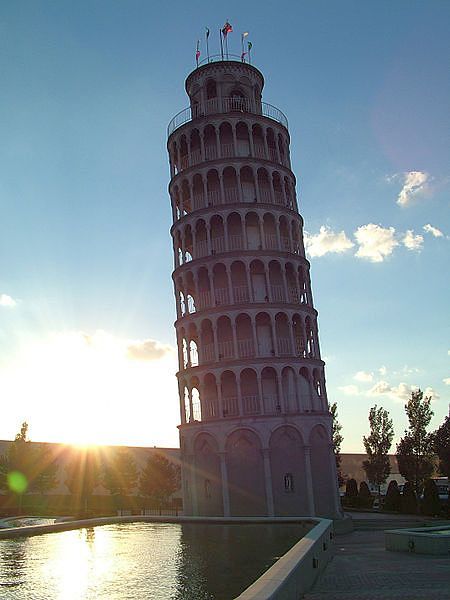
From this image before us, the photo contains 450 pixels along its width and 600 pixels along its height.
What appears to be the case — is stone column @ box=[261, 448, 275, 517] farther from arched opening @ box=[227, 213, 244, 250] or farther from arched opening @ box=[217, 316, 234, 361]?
arched opening @ box=[227, 213, 244, 250]

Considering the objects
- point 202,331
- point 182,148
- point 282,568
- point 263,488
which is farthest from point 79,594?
point 182,148

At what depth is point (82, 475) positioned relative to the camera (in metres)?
58.7

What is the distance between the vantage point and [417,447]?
5141 centimetres

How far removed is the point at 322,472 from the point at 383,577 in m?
28.8

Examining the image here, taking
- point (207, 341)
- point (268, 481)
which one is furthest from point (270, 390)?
point (268, 481)

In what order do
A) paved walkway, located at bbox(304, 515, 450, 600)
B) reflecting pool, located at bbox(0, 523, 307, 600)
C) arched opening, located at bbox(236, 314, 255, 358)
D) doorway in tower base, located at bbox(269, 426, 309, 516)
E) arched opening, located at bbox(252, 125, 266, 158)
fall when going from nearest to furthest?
paved walkway, located at bbox(304, 515, 450, 600)
reflecting pool, located at bbox(0, 523, 307, 600)
doorway in tower base, located at bbox(269, 426, 309, 516)
arched opening, located at bbox(236, 314, 255, 358)
arched opening, located at bbox(252, 125, 266, 158)

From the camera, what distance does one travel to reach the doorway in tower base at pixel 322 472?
4294 cm

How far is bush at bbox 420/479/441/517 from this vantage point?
1702 inches

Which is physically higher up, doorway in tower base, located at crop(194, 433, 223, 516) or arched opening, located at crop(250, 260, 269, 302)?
arched opening, located at crop(250, 260, 269, 302)

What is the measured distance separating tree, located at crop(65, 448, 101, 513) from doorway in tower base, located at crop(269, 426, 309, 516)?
72.4 feet

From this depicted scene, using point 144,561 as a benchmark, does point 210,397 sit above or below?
above

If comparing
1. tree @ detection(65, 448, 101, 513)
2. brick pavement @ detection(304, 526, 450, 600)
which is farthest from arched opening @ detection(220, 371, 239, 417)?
brick pavement @ detection(304, 526, 450, 600)

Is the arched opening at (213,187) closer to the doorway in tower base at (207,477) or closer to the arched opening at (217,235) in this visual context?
the arched opening at (217,235)

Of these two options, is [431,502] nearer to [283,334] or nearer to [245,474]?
[245,474]
